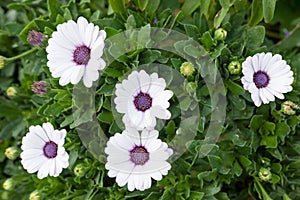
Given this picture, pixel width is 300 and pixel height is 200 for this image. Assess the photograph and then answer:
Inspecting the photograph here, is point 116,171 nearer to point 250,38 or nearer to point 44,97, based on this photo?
point 44,97

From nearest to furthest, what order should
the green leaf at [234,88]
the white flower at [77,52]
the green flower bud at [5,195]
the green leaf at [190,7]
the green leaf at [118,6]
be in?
the white flower at [77,52] → the green leaf at [234,88] → the green leaf at [118,6] → the green leaf at [190,7] → the green flower bud at [5,195]

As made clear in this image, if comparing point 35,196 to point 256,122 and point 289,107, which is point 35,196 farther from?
point 289,107

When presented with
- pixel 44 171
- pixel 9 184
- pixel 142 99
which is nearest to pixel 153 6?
pixel 142 99

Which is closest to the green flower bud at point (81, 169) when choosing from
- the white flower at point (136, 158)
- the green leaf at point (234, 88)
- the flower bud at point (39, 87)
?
the white flower at point (136, 158)

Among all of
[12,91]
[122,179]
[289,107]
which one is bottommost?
[12,91]

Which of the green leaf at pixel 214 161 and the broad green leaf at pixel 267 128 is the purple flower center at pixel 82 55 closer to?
the green leaf at pixel 214 161

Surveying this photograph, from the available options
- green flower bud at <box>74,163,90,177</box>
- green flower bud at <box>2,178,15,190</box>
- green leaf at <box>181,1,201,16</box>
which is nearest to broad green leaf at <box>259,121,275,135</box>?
green leaf at <box>181,1,201,16</box>

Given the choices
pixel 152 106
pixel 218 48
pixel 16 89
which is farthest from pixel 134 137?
pixel 16 89
